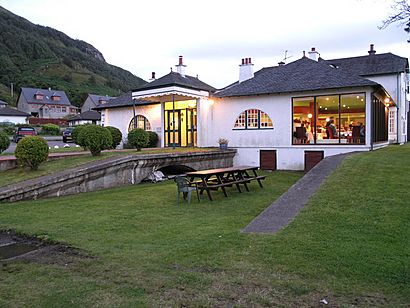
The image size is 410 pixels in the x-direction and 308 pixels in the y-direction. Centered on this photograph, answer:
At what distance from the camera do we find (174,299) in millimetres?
4145

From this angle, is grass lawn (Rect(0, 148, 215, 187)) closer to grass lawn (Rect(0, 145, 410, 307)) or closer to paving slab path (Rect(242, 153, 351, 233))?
grass lawn (Rect(0, 145, 410, 307))

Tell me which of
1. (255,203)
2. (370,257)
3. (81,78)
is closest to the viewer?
(370,257)

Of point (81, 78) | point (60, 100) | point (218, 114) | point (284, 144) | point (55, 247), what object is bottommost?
point (55, 247)

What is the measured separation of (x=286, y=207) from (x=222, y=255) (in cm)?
300

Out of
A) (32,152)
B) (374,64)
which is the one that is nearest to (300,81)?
(32,152)

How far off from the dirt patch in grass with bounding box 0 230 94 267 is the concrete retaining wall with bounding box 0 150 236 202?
412cm

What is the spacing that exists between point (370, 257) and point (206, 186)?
6215mm

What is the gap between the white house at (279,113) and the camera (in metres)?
18.9

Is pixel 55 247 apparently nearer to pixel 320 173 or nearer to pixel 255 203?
pixel 255 203

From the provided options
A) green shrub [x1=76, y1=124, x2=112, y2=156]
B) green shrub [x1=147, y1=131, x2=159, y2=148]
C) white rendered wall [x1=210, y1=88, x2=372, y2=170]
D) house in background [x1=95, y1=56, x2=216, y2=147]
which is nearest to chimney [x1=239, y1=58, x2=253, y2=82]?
house in background [x1=95, y1=56, x2=216, y2=147]

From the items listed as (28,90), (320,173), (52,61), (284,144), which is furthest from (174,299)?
(52,61)

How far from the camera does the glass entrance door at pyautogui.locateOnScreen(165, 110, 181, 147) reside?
77.0 ft

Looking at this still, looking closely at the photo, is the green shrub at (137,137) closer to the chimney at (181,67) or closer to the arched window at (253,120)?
the arched window at (253,120)

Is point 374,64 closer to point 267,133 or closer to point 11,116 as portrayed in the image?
point 267,133
